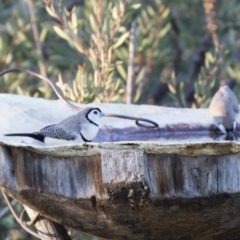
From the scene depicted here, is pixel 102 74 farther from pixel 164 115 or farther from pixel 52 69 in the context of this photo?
pixel 52 69

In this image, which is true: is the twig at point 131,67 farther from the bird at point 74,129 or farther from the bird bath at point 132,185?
the bird bath at point 132,185

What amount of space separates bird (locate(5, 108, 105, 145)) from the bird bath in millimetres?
195

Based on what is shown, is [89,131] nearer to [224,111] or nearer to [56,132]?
[56,132]

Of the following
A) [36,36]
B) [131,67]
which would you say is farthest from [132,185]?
[36,36]

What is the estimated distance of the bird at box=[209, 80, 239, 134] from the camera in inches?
124

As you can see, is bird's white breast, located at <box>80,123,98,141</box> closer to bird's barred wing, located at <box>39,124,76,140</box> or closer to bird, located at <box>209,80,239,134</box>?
bird's barred wing, located at <box>39,124,76,140</box>

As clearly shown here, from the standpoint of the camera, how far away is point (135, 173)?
6.57 ft

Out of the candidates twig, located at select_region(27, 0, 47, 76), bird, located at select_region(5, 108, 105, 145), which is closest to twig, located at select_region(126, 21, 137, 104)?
twig, located at select_region(27, 0, 47, 76)

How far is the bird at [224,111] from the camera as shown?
3158 mm

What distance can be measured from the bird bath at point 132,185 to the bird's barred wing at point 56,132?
0.64 ft

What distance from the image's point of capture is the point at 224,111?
3229 mm

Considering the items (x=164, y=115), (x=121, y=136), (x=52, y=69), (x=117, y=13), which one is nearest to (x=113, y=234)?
(x=121, y=136)

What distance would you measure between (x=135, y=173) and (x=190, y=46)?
146 inches

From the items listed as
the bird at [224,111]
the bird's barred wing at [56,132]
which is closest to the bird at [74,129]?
the bird's barred wing at [56,132]
